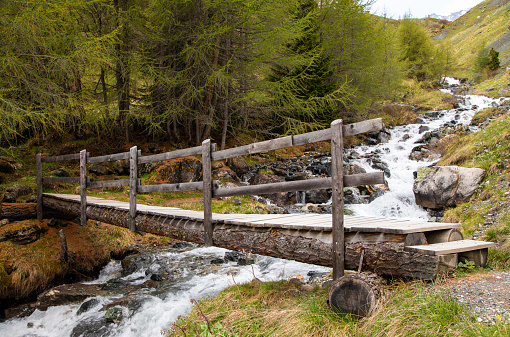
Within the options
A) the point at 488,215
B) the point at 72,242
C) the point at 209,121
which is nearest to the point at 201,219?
the point at 72,242

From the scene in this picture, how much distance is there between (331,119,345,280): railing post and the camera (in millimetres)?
3449

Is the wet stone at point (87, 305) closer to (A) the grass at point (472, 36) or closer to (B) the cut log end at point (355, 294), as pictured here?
(B) the cut log end at point (355, 294)

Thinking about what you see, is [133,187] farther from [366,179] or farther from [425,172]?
[425,172]

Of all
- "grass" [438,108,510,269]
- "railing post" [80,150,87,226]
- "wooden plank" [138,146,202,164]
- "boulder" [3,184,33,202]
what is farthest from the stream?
"boulder" [3,184,33,202]

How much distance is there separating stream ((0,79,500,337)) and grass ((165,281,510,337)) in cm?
64

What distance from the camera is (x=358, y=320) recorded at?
3.08 meters

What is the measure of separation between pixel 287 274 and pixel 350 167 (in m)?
9.06

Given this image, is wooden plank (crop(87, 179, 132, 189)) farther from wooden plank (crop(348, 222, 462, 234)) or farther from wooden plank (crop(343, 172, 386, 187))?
wooden plank (crop(348, 222, 462, 234))

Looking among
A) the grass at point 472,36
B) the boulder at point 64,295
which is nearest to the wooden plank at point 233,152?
the boulder at point 64,295

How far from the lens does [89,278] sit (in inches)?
287

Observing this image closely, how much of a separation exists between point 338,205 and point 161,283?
4949 millimetres

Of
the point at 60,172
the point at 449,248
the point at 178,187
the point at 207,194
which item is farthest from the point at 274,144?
the point at 60,172

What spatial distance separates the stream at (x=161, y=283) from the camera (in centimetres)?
539

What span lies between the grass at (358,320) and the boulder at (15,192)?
24.3 feet
